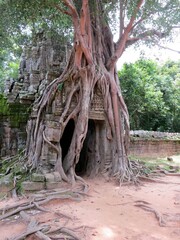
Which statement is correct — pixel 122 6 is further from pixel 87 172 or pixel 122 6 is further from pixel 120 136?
pixel 87 172

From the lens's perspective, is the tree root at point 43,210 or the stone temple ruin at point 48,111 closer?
the tree root at point 43,210

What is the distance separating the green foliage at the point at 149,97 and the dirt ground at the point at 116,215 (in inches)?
298

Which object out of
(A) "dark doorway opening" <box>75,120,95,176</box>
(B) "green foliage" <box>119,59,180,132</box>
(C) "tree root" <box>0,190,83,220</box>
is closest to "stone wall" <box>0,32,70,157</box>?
(A) "dark doorway opening" <box>75,120,95,176</box>

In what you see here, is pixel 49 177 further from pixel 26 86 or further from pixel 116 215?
pixel 26 86

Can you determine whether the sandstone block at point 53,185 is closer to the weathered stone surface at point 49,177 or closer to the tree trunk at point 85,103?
the weathered stone surface at point 49,177

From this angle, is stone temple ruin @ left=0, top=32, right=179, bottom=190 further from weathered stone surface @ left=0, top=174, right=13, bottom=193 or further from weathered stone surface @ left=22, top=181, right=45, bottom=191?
weathered stone surface @ left=0, top=174, right=13, bottom=193

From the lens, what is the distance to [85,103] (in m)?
6.16

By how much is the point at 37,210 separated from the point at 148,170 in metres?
4.15

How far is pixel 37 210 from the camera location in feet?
13.0

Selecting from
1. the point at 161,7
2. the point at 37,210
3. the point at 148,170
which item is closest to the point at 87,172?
the point at 148,170

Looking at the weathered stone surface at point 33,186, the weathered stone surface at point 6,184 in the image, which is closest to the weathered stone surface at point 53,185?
the weathered stone surface at point 33,186

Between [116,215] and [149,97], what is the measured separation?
979 centimetres

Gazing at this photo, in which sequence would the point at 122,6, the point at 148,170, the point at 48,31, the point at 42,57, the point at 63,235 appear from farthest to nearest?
the point at 42,57
the point at 48,31
the point at 148,170
the point at 122,6
the point at 63,235

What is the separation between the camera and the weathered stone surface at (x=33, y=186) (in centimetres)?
486
